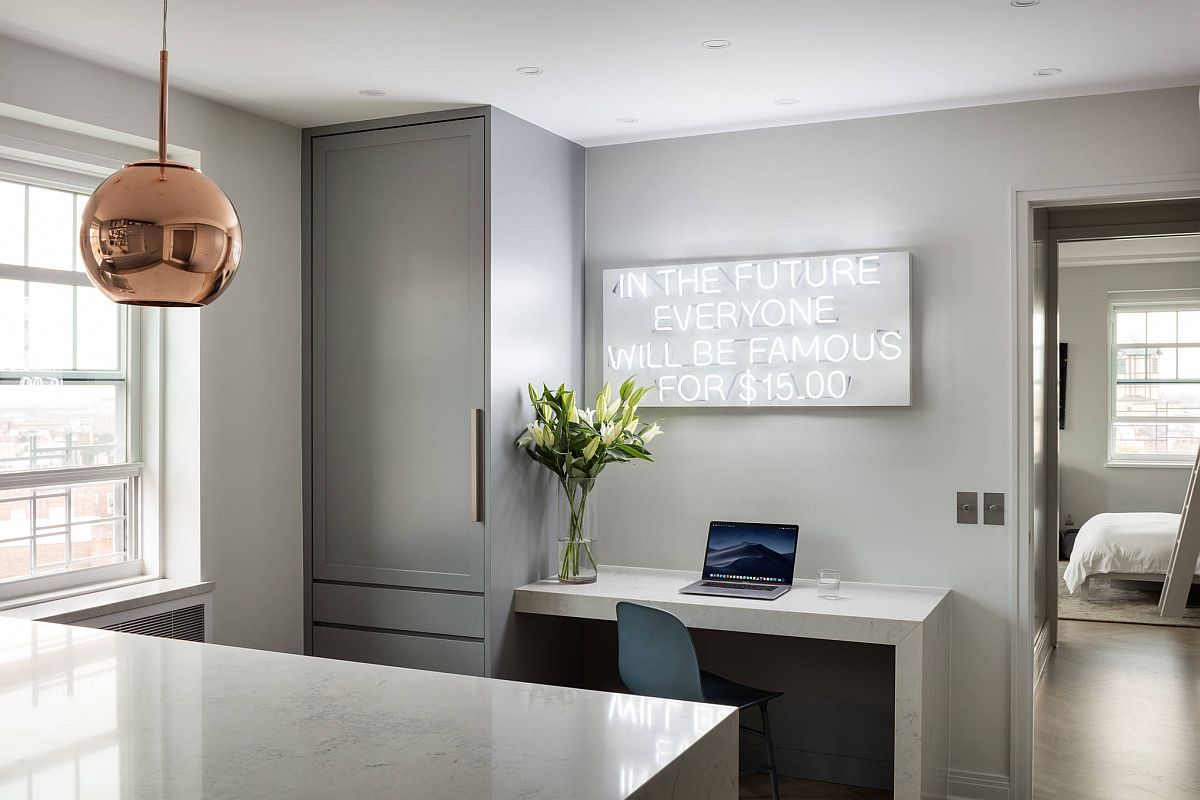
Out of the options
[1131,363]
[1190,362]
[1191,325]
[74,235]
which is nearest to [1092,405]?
[1131,363]

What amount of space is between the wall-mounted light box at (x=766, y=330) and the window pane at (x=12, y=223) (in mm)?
2199

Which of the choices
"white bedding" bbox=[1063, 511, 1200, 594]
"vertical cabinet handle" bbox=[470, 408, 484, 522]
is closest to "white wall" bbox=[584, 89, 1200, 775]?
"vertical cabinet handle" bbox=[470, 408, 484, 522]

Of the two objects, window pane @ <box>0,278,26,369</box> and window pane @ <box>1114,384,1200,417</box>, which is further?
window pane @ <box>1114,384,1200,417</box>

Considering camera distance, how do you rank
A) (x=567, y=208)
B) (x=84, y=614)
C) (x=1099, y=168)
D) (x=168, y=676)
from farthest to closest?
1. (x=567, y=208)
2. (x=1099, y=168)
3. (x=84, y=614)
4. (x=168, y=676)

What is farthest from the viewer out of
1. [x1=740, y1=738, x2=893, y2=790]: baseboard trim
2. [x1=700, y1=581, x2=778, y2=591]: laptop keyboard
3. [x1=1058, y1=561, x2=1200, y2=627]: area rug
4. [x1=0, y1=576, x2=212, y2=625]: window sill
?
[x1=1058, y1=561, x2=1200, y2=627]: area rug

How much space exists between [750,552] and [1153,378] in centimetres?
640

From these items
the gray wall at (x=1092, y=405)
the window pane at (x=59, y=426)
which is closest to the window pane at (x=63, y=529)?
the window pane at (x=59, y=426)

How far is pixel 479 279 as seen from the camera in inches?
152

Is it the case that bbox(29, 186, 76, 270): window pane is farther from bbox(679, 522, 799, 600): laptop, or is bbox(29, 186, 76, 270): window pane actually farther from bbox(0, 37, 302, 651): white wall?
bbox(679, 522, 799, 600): laptop

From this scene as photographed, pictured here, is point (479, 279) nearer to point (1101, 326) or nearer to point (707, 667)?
point (707, 667)

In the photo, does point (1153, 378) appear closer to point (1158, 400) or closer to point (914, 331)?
point (1158, 400)

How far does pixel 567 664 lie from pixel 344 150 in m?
2.36

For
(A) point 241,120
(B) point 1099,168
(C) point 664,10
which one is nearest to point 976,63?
(B) point 1099,168

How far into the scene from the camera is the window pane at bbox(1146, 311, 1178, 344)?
28.8 ft
